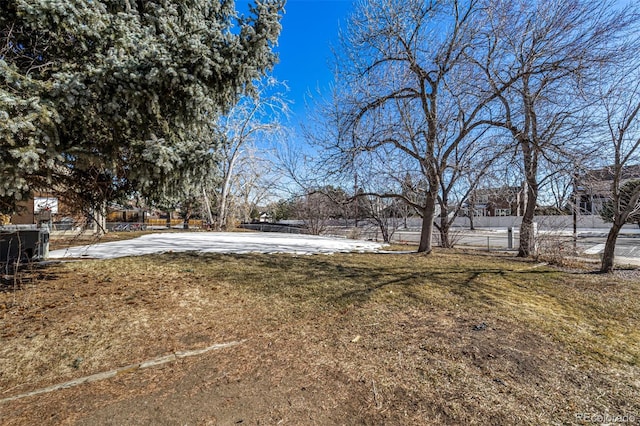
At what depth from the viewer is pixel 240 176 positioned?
2445 cm

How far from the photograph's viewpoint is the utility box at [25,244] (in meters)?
5.12

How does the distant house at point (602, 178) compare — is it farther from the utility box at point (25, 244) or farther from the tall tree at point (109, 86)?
the utility box at point (25, 244)

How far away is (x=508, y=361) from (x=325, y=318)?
1.87m

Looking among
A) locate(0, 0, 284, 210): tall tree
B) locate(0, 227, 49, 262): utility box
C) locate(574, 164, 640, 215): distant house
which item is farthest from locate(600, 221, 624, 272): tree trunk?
locate(0, 227, 49, 262): utility box

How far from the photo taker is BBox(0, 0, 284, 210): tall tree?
2.96m

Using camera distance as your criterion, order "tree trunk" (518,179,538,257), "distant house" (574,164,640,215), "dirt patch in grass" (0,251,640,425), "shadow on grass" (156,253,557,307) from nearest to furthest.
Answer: "dirt patch in grass" (0,251,640,425) → "shadow on grass" (156,253,557,307) → "distant house" (574,164,640,215) → "tree trunk" (518,179,538,257)

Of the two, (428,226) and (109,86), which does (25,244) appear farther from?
(428,226)

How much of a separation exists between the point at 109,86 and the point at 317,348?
363 cm

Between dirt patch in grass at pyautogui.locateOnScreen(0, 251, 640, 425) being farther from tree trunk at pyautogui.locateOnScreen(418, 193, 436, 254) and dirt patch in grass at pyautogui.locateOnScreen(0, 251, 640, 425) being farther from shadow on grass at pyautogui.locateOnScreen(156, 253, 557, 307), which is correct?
tree trunk at pyautogui.locateOnScreen(418, 193, 436, 254)

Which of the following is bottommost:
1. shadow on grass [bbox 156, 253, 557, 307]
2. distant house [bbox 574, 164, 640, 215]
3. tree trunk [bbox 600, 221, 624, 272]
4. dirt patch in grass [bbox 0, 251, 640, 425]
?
dirt patch in grass [bbox 0, 251, 640, 425]

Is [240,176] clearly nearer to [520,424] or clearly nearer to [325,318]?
[325,318]

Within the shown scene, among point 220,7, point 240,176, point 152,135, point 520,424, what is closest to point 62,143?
point 152,135

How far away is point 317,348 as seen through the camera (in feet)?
9.12

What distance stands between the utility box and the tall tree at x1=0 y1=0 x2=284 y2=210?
1872mm
